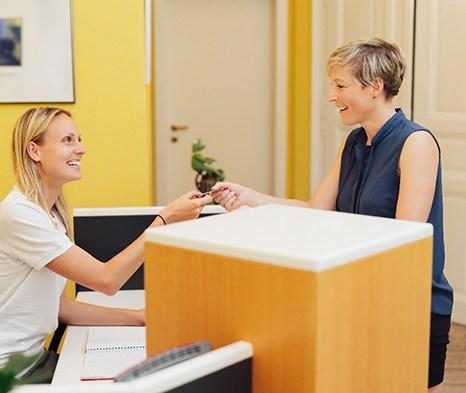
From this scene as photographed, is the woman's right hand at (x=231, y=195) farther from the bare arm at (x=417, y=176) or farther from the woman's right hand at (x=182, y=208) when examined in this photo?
the bare arm at (x=417, y=176)

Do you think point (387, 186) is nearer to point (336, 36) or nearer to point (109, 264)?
point (109, 264)

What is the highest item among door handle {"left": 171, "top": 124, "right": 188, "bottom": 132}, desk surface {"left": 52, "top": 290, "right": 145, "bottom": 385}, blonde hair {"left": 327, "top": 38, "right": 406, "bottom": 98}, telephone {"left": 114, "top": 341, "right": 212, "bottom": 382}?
blonde hair {"left": 327, "top": 38, "right": 406, "bottom": 98}

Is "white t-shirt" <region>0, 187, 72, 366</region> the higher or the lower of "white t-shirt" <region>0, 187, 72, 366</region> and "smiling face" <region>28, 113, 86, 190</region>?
the lower

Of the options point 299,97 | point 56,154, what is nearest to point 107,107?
point 56,154

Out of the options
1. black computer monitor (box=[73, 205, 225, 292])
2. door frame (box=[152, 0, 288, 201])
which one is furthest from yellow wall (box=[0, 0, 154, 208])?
door frame (box=[152, 0, 288, 201])

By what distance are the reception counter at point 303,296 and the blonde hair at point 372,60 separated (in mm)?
889

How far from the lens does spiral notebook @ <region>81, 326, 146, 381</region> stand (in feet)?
6.75

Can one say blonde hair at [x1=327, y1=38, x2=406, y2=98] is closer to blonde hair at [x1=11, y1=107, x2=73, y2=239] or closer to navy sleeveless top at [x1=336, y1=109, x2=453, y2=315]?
navy sleeveless top at [x1=336, y1=109, x2=453, y2=315]

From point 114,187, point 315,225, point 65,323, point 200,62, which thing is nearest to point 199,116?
point 200,62

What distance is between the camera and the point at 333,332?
120 centimetres

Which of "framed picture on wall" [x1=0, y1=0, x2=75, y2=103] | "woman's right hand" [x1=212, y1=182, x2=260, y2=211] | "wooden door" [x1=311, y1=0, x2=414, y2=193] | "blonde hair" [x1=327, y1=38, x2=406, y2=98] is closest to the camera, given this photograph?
"blonde hair" [x1=327, y1=38, x2=406, y2=98]

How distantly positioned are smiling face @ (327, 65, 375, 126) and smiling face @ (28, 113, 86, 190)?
761 millimetres

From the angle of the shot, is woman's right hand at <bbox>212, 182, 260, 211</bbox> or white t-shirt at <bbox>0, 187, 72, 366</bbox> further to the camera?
woman's right hand at <bbox>212, 182, 260, 211</bbox>

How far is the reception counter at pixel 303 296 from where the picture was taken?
3.89ft
